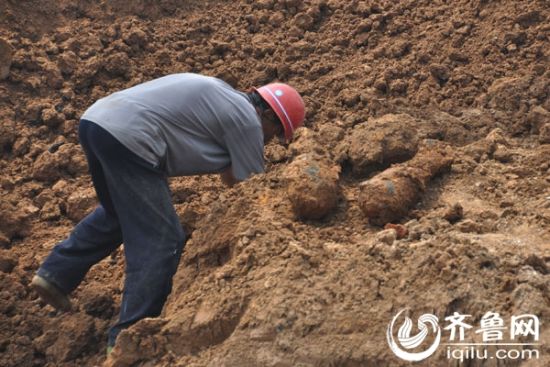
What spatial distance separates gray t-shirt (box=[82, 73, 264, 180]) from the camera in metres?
3.47

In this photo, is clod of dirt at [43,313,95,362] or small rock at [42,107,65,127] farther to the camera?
small rock at [42,107,65,127]

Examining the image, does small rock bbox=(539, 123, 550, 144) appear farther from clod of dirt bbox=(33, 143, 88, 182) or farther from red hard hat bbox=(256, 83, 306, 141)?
clod of dirt bbox=(33, 143, 88, 182)

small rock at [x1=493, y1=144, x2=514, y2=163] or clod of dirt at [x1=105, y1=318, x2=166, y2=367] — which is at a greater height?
small rock at [x1=493, y1=144, x2=514, y2=163]

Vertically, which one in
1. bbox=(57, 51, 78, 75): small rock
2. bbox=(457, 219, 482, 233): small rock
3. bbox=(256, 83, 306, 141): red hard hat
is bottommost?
bbox=(457, 219, 482, 233): small rock

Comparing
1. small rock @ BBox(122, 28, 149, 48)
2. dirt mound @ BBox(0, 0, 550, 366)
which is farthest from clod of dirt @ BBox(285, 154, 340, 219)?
small rock @ BBox(122, 28, 149, 48)

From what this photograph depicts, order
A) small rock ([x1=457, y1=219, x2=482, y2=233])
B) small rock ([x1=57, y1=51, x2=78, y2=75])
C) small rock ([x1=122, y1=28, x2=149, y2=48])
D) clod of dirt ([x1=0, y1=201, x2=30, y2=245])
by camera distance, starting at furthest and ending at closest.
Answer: small rock ([x1=122, y1=28, x2=149, y2=48]), small rock ([x1=57, y1=51, x2=78, y2=75]), clod of dirt ([x1=0, y1=201, x2=30, y2=245]), small rock ([x1=457, y1=219, x2=482, y2=233])

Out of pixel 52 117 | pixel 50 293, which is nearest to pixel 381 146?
pixel 50 293

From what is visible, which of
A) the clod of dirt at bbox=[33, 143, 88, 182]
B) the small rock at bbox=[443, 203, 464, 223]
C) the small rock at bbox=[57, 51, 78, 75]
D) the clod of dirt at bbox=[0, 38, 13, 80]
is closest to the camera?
the small rock at bbox=[443, 203, 464, 223]

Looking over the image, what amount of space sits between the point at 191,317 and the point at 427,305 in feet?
3.03

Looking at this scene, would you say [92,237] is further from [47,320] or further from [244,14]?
[244,14]

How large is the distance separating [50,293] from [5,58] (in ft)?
8.34

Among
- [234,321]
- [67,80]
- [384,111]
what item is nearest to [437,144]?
[384,111]

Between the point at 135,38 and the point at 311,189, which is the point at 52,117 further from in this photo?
the point at 311,189

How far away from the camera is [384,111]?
513 cm
